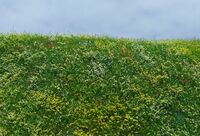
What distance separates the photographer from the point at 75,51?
3394cm

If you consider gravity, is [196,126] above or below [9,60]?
below

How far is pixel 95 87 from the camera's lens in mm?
31297

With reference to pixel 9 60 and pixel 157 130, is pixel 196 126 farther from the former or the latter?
pixel 9 60

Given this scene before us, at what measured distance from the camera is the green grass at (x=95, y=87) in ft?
96.6

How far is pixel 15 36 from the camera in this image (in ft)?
116

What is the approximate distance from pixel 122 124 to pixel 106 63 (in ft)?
16.4

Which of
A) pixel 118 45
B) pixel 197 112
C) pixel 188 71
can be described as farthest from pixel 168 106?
pixel 118 45

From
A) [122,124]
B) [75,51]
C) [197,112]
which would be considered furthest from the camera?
[75,51]

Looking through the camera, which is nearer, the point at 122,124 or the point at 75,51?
the point at 122,124

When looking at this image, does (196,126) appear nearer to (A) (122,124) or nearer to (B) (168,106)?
(B) (168,106)

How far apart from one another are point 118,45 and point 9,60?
7.19 metres

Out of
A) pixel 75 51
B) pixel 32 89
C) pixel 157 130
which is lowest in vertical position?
pixel 157 130

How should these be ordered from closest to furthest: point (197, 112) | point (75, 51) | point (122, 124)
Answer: point (122, 124) < point (197, 112) < point (75, 51)

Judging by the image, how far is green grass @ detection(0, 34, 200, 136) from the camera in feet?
96.6
